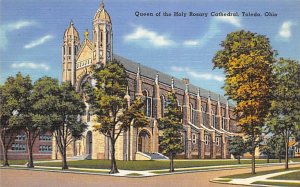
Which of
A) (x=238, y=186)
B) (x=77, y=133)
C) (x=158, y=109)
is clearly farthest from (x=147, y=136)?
(x=238, y=186)

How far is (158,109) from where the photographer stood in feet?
117

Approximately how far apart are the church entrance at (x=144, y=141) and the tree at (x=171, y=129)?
890 cm

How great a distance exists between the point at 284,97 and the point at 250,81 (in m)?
2.56

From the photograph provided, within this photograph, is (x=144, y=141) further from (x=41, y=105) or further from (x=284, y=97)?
(x=284, y=97)

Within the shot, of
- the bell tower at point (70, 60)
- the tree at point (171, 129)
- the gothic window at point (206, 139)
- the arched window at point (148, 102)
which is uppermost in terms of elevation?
the bell tower at point (70, 60)

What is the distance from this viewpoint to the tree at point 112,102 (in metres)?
23.5

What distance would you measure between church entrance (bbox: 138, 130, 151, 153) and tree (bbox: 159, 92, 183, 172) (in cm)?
890

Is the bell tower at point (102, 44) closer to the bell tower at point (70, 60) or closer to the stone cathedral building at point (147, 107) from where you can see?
the stone cathedral building at point (147, 107)

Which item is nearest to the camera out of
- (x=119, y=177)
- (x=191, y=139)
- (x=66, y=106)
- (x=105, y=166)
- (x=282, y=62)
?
(x=119, y=177)

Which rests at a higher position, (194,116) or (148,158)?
(194,116)

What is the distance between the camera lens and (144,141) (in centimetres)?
3556

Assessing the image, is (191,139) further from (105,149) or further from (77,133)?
(77,133)

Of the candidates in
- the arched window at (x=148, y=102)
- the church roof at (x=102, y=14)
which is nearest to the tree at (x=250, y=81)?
the church roof at (x=102, y=14)

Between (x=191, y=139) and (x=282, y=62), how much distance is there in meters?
18.6
